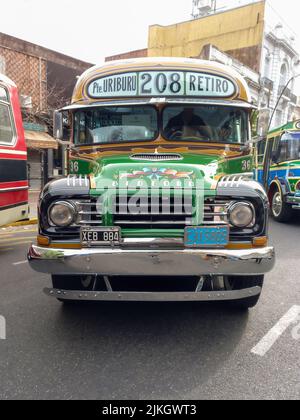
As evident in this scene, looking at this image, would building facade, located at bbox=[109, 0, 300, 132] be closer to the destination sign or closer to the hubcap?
the hubcap

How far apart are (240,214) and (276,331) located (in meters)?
1.28

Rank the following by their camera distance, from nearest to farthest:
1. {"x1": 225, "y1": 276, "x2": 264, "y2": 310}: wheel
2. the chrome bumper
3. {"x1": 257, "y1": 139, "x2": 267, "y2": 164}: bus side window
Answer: the chrome bumper, {"x1": 225, "y1": 276, "x2": 264, "y2": 310}: wheel, {"x1": 257, "y1": 139, "x2": 267, "y2": 164}: bus side window

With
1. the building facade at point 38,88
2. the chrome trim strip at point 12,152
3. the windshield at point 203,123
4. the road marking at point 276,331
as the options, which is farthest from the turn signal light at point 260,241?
the building facade at point 38,88

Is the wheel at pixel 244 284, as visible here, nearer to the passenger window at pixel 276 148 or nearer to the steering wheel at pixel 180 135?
the steering wheel at pixel 180 135

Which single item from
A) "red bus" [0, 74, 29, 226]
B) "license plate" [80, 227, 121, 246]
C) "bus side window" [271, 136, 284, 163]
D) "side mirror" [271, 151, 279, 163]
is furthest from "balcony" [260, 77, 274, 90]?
"license plate" [80, 227, 121, 246]

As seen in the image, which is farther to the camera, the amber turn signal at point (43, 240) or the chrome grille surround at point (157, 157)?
the chrome grille surround at point (157, 157)

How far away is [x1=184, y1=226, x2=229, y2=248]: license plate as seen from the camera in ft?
8.85

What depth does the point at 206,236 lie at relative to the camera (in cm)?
271

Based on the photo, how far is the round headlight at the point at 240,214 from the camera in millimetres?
2789

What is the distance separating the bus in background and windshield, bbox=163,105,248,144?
553 cm

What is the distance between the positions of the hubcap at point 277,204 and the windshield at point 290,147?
107cm

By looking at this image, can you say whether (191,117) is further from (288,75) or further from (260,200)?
(288,75)

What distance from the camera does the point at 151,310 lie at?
11.7ft

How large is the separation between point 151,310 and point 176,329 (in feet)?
1.43
